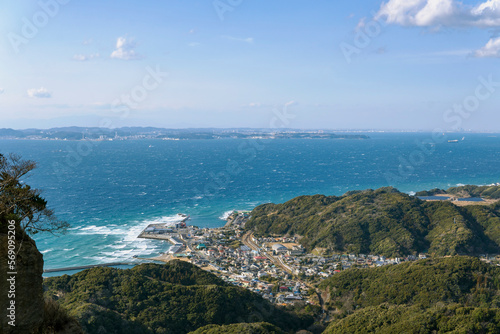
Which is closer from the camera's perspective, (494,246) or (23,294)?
(23,294)

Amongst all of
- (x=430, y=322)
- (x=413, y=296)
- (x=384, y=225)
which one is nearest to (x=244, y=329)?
(x=430, y=322)

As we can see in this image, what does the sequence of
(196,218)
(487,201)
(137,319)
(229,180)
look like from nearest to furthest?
(137,319)
(196,218)
(487,201)
(229,180)

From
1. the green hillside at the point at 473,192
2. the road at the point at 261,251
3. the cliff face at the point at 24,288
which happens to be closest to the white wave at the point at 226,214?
the road at the point at 261,251

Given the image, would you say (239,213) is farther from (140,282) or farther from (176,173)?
(176,173)

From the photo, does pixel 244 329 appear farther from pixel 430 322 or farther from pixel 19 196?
pixel 19 196

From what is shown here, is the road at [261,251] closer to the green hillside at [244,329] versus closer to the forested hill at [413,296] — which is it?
the forested hill at [413,296]

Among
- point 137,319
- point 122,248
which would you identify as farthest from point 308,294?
point 122,248

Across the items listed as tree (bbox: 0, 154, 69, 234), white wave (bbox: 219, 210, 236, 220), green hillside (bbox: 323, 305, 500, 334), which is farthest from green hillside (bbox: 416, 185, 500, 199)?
tree (bbox: 0, 154, 69, 234)

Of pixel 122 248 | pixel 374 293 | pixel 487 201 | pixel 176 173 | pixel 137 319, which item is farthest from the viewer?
pixel 176 173
